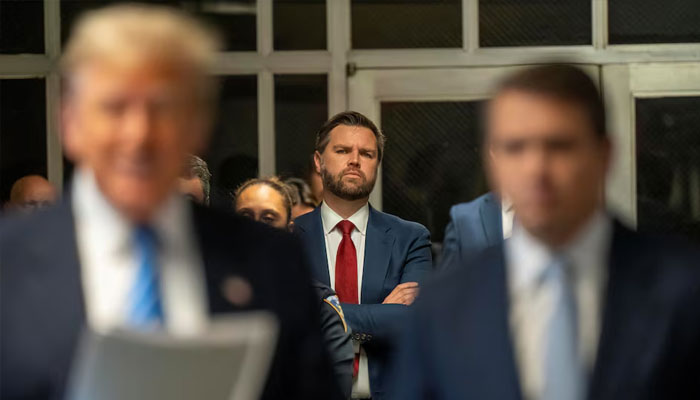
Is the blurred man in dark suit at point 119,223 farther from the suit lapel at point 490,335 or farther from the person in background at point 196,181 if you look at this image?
the person in background at point 196,181

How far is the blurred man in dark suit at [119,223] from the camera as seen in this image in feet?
6.56

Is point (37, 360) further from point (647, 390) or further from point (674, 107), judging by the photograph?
point (674, 107)

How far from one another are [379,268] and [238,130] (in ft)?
8.95

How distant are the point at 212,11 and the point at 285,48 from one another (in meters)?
0.51

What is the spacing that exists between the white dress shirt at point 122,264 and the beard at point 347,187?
329 cm

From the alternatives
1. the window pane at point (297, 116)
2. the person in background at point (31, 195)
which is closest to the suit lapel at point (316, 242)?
the person in background at point (31, 195)

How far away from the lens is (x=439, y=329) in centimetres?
238

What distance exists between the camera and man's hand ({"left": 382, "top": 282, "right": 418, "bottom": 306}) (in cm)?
511

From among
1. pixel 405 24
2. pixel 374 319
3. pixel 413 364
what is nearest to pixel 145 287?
pixel 413 364

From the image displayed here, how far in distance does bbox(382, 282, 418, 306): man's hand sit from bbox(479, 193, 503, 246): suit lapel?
40 centimetres

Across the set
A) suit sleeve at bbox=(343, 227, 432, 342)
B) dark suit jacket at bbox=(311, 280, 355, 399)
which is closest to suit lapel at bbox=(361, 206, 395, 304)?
suit sleeve at bbox=(343, 227, 432, 342)

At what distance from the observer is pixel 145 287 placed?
204cm

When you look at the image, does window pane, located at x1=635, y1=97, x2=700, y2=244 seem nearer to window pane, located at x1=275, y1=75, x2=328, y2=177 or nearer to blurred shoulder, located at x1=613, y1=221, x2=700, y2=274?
window pane, located at x1=275, y1=75, x2=328, y2=177

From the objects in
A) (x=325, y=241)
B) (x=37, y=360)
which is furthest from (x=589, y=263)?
(x=325, y=241)
